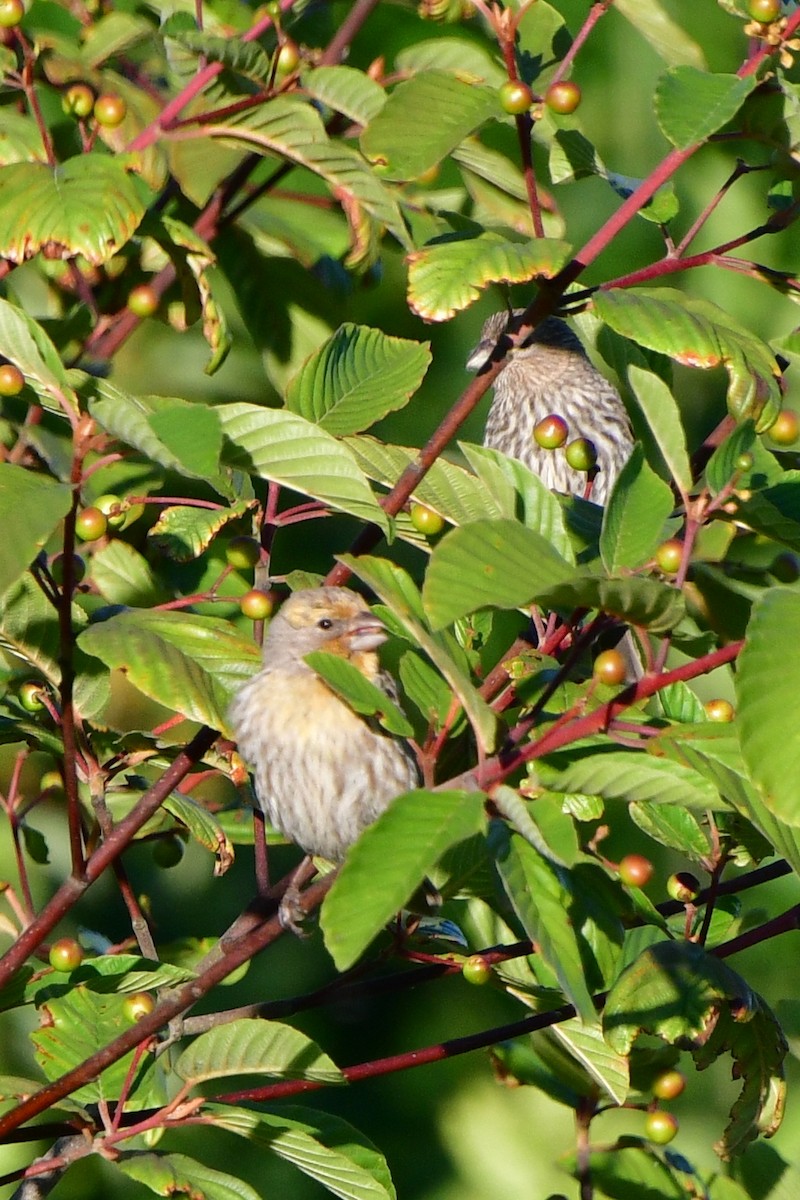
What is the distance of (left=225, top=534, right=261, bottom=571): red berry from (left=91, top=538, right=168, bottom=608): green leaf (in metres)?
0.32

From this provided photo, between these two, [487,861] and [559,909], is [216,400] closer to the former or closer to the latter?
[487,861]

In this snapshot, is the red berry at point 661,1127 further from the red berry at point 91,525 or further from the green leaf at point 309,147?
the green leaf at point 309,147

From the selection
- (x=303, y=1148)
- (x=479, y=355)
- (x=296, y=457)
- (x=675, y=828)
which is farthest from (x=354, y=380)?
(x=479, y=355)

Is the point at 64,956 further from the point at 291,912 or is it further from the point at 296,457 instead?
the point at 296,457

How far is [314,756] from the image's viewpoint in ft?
9.70

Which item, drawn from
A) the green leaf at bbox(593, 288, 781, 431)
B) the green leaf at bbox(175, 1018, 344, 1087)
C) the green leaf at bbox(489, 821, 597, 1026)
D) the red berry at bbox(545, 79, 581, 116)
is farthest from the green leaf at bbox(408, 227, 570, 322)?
the green leaf at bbox(175, 1018, 344, 1087)

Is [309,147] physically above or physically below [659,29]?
below

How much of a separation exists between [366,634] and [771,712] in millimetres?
1632

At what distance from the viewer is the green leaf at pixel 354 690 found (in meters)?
1.73

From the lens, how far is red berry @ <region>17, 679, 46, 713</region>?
2.33 m

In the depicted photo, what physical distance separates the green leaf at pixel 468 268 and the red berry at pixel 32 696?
0.81 metres

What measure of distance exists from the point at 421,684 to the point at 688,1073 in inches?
90.3

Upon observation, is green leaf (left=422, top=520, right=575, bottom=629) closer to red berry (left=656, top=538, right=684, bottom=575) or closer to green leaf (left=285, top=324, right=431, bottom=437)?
red berry (left=656, top=538, right=684, bottom=575)

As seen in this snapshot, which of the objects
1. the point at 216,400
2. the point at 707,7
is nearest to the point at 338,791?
the point at 216,400
